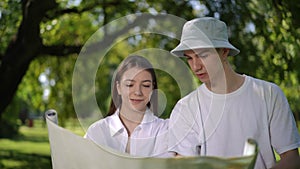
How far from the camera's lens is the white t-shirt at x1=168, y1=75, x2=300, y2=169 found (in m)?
1.43

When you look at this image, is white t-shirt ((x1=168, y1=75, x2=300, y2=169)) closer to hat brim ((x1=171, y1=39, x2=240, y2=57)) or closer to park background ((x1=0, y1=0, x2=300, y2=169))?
hat brim ((x1=171, y1=39, x2=240, y2=57))

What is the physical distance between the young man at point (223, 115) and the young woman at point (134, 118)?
0.32ft

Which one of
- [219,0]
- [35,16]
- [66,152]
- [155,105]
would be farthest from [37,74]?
[66,152]

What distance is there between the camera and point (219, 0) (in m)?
4.76

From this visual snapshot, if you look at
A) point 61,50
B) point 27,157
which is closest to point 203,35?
point 61,50

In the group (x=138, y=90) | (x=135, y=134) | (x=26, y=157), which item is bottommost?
(x=26, y=157)

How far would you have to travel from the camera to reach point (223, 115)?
146 cm

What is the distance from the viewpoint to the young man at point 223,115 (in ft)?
4.70

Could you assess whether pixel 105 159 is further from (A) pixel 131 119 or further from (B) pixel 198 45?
(A) pixel 131 119

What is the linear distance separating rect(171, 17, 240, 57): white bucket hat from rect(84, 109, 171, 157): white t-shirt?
0.24 m

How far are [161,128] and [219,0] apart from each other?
3.37 meters

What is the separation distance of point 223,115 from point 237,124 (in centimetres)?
5

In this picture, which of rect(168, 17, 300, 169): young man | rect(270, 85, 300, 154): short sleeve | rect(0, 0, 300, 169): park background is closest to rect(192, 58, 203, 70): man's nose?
rect(168, 17, 300, 169): young man

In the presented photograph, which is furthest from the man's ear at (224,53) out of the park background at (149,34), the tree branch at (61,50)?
the tree branch at (61,50)
